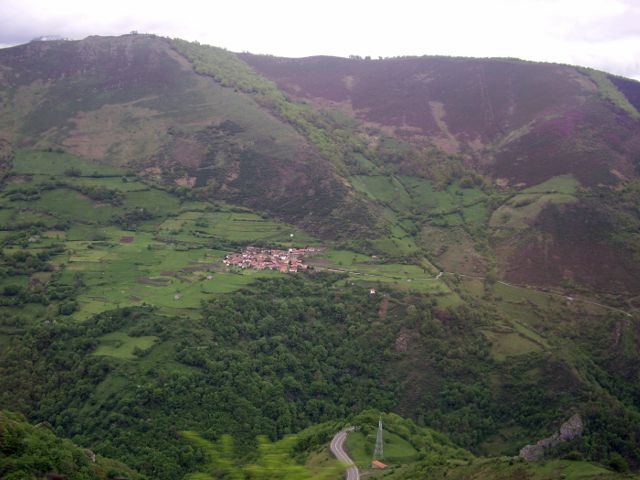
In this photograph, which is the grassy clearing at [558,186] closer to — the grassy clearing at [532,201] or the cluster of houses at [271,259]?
the grassy clearing at [532,201]

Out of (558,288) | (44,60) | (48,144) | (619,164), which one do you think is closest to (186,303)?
(558,288)

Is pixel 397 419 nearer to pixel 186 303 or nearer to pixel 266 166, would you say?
pixel 186 303

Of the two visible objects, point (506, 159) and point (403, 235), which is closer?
point (403, 235)

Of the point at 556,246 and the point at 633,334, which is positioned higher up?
the point at 556,246

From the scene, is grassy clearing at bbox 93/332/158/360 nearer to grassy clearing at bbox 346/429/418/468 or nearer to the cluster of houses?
the cluster of houses

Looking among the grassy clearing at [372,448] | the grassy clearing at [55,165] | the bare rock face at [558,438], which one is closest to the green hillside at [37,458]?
the grassy clearing at [372,448]

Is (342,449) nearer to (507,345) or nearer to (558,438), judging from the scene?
(558,438)

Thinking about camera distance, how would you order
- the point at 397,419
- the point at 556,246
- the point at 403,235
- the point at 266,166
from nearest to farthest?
the point at 397,419
the point at 556,246
the point at 403,235
the point at 266,166
